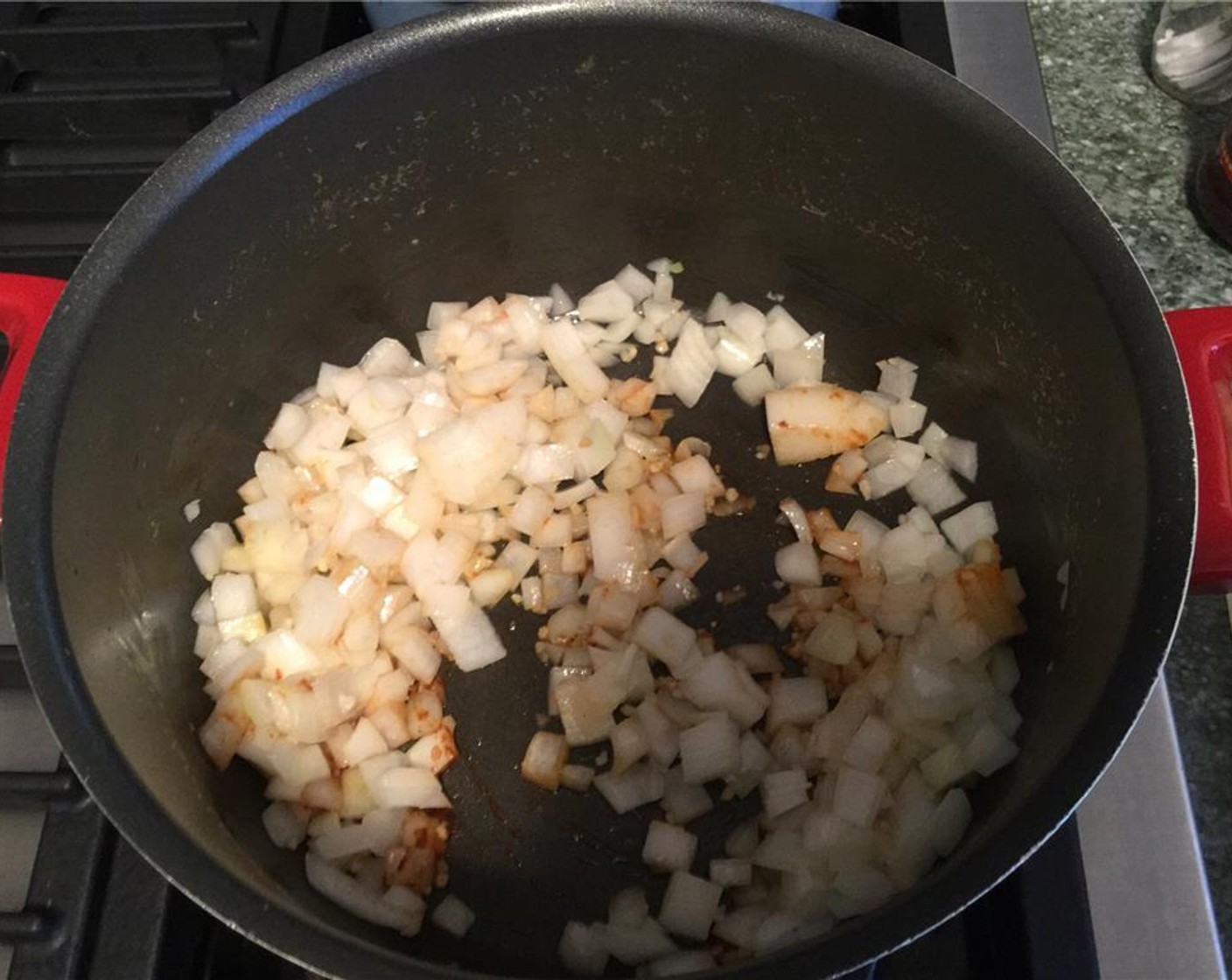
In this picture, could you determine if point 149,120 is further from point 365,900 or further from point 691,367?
point 365,900

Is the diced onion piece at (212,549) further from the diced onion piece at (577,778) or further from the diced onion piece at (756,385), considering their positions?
the diced onion piece at (756,385)

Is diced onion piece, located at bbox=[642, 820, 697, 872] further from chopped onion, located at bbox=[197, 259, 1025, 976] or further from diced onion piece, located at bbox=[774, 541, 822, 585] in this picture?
diced onion piece, located at bbox=[774, 541, 822, 585]

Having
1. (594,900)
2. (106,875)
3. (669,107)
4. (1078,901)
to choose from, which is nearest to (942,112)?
(669,107)

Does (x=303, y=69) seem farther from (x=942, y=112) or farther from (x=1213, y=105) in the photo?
(x=1213, y=105)

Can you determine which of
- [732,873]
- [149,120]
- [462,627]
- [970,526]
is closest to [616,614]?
[462,627]

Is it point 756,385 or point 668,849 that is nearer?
point 668,849
